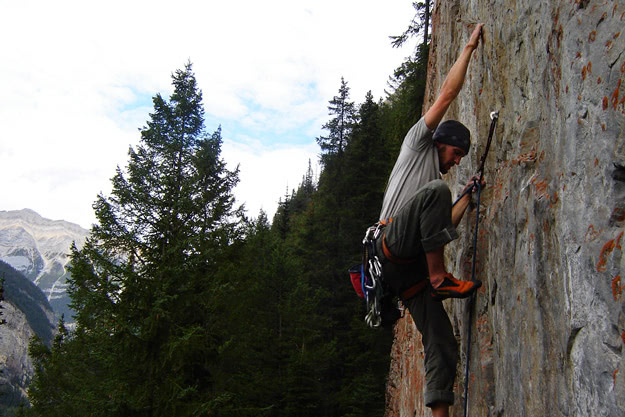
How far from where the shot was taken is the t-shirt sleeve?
4059 mm

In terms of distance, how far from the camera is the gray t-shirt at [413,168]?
13.5 ft

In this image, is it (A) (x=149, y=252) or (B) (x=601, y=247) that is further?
(A) (x=149, y=252)

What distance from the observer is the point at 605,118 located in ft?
7.48

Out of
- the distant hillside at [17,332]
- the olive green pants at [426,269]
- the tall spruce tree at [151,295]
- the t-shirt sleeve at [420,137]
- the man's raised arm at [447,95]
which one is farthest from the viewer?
the distant hillside at [17,332]

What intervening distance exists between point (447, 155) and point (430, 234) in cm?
94

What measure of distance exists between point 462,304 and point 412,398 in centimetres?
337

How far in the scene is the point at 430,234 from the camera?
3.67 m

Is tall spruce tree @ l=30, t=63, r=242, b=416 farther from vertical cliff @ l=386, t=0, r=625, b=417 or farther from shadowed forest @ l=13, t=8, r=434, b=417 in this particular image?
vertical cliff @ l=386, t=0, r=625, b=417

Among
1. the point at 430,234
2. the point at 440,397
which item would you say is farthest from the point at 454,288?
the point at 440,397

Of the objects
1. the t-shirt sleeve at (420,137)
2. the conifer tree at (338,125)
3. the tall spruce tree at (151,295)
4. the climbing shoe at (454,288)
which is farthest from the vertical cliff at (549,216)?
the conifer tree at (338,125)

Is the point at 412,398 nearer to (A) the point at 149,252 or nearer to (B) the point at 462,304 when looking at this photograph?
(B) the point at 462,304

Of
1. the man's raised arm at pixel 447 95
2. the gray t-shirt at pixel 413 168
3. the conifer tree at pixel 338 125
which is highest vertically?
the conifer tree at pixel 338 125

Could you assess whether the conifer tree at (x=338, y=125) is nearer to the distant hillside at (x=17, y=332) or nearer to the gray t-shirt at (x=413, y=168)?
the gray t-shirt at (x=413, y=168)

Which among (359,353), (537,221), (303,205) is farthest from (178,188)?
(303,205)
